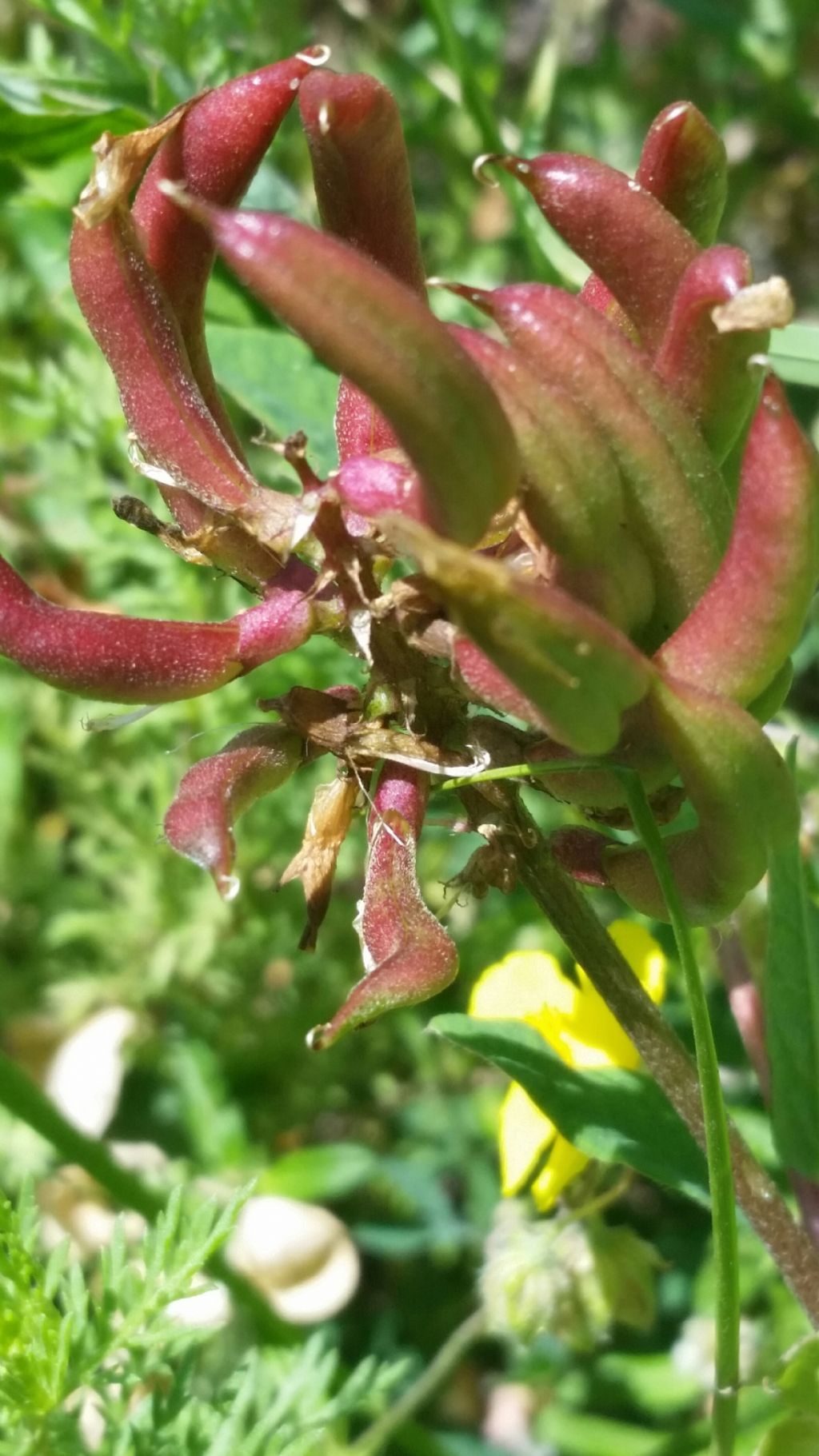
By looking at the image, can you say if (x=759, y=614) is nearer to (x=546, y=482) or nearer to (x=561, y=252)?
(x=546, y=482)

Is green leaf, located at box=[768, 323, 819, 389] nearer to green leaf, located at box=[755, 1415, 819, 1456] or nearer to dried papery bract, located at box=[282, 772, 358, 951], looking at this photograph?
dried papery bract, located at box=[282, 772, 358, 951]

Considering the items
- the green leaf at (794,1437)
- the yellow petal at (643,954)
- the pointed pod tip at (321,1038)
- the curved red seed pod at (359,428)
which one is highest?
the curved red seed pod at (359,428)

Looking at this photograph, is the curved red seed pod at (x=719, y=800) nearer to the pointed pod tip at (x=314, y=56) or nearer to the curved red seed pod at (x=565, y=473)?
the curved red seed pod at (x=565, y=473)

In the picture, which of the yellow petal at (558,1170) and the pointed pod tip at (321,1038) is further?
the yellow petal at (558,1170)

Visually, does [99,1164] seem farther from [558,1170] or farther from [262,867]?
[262,867]

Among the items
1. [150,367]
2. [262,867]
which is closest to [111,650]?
[150,367]

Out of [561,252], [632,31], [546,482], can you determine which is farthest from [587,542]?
[632,31]

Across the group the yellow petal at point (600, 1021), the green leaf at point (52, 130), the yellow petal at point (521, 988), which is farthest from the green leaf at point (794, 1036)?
the green leaf at point (52, 130)
